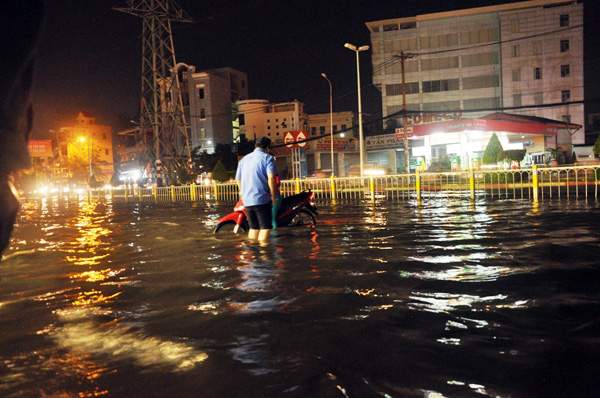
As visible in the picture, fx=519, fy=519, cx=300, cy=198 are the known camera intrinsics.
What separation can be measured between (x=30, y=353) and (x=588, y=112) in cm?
8652

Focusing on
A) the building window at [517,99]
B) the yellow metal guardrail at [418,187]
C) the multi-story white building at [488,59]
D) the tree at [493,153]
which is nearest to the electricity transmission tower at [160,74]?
the yellow metal guardrail at [418,187]

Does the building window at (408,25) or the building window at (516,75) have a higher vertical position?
the building window at (408,25)

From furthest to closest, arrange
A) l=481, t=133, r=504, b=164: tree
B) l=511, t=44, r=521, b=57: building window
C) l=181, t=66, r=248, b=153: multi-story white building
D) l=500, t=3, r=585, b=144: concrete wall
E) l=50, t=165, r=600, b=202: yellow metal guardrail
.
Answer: l=181, t=66, r=248, b=153: multi-story white building < l=511, t=44, r=521, b=57: building window < l=500, t=3, r=585, b=144: concrete wall < l=481, t=133, r=504, b=164: tree < l=50, t=165, r=600, b=202: yellow metal guardrail

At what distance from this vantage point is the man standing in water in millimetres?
8523

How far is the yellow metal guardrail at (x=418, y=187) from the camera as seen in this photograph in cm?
2112

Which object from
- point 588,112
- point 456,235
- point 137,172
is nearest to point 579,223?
point 456,235

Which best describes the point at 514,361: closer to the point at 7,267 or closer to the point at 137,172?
the point at 7,267

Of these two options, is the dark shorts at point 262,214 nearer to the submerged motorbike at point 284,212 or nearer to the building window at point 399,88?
the submerged motorbike at point 284,212

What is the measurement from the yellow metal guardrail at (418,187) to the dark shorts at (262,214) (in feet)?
37.8

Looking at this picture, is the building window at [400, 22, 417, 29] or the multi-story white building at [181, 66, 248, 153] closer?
the building window at [400, 22, 417, 29]

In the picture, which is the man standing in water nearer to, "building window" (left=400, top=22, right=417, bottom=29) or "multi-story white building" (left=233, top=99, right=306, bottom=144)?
"multi-story white building" (left=233, top=99, right=306, bottom=144)

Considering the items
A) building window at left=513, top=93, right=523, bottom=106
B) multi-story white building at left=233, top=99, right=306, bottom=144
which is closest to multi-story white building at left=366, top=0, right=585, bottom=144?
building window at left=513, top=93, right=523, bottom=106

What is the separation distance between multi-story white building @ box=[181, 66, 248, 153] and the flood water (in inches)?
2267

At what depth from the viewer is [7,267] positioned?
26.4 ft
